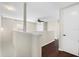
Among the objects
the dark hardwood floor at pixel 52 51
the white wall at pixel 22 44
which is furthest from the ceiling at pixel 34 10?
the dark hardwood floor at pixel 52 51

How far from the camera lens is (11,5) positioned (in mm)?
1504

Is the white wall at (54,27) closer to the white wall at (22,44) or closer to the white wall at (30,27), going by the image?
the white wall at (30,27)

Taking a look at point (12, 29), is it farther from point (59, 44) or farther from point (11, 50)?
point (59, 44)

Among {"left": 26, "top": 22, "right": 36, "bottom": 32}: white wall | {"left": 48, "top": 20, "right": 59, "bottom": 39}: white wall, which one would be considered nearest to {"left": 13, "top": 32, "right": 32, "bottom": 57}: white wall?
{"left": 26, "top": 22, "right": 36, "bottom": 32}: white wall


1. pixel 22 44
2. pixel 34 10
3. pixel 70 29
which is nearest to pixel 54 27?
pixel 70 29

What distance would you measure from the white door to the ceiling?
0.16 metres

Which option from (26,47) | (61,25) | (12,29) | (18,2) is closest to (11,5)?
(18,2)

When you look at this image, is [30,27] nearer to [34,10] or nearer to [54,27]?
[34,10]

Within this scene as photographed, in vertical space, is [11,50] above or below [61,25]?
below

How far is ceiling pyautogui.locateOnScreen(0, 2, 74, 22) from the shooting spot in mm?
1483

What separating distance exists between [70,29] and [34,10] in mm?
748

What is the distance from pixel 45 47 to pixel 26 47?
33 centimetres

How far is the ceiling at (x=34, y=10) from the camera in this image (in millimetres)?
1483

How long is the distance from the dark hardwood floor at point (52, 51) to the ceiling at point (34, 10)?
0.48 metres
